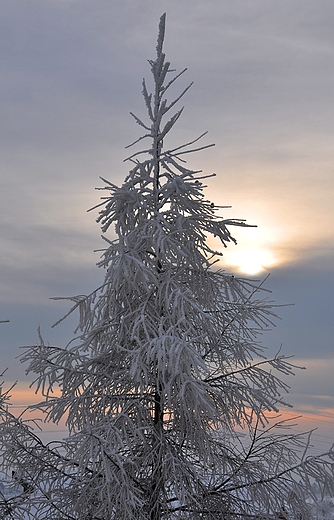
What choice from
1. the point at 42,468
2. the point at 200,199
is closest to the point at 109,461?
the point at 42,468

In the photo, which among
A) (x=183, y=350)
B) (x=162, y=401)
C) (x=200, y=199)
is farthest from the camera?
(x=200, y=199)

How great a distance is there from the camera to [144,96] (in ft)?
27.1

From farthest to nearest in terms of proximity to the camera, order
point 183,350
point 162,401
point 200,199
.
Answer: point 200,199 < point 162,401 < point 183,350

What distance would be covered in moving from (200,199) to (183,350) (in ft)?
7.57

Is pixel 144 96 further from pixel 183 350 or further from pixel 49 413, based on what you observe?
pixel 49 413

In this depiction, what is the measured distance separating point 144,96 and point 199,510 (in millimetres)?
5709

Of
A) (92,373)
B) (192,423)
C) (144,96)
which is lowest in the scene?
(192,423)

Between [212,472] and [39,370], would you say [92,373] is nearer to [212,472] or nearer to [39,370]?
[39,370]

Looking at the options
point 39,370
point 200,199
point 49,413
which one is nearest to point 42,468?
point 49,413

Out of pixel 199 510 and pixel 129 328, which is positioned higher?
pixel 129 328

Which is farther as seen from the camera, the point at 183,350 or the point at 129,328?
the point at 129,328

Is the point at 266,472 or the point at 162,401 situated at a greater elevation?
the point at 162,401

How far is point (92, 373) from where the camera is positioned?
7.60 meters

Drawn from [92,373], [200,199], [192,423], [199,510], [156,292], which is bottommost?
[199,510]
